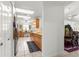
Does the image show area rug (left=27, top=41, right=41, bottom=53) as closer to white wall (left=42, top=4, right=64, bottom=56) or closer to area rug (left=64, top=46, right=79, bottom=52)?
white wall (left=42, top=4, right=64, bottom=56)

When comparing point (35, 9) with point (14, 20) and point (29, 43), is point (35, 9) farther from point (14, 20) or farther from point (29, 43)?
point (29, 43)

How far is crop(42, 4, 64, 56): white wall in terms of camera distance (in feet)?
6.61

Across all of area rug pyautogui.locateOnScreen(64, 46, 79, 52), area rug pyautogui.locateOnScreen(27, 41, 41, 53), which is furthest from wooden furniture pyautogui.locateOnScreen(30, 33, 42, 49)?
area rug pyautogui.locateOnScreen(64, 46, 79, 52)

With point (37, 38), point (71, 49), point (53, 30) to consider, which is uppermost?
point (53, 30)

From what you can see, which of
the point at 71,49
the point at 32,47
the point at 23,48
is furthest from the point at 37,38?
the point at 71,49

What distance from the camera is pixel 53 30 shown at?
2078 mm

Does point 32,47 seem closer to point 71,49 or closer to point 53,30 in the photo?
point 53,30

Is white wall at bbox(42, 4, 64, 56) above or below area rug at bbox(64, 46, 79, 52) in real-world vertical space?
A: above

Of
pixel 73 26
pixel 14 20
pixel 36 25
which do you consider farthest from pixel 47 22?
pixel 14 20

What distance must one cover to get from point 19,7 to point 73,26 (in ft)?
3.36

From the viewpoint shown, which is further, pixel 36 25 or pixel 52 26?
pixel 52 26

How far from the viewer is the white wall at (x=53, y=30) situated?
2.01m

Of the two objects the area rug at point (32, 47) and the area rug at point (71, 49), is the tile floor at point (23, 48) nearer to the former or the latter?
the area rug at point (32, 47)

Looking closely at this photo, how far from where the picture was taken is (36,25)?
1.92 meters
